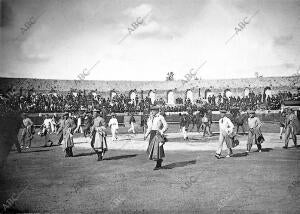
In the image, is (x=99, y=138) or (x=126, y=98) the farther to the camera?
(x=126, y=98)

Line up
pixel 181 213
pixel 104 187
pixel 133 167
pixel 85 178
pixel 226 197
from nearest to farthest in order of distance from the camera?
1. pixel 181 213
2. pixel 226 197
3. pixel 104 187
4. pixel 85 178
5. pixel 133 167

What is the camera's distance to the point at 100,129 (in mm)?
10953

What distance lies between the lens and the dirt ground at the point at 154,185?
5.65 metres

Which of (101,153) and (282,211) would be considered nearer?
(282,211)

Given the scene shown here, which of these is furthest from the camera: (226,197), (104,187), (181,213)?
(104,187)

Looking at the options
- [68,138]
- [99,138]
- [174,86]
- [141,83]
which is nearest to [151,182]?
[99,138]

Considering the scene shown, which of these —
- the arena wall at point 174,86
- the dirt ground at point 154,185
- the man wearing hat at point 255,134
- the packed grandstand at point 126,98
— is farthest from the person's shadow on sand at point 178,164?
the arena wall at point 174,86

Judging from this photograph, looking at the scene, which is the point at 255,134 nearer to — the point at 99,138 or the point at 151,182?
the point at 99,138

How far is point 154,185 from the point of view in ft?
23.5

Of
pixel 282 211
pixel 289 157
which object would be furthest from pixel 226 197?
pixel 289 157

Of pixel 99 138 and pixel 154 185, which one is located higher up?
pixel 99 138

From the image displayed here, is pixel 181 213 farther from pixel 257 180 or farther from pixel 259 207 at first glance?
pixel 257 180

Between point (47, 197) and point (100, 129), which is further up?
point (100, 129)

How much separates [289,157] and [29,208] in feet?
28.0
